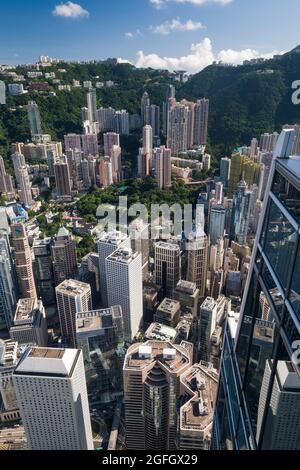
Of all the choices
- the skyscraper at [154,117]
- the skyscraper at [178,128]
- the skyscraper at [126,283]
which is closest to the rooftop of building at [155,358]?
the skyscraper at [126,283]

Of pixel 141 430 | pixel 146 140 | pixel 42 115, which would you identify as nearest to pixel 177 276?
pixel 141 430

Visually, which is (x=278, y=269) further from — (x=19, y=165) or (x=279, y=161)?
(x=19, y=165)

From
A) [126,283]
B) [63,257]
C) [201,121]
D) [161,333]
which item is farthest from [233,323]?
[201,121]

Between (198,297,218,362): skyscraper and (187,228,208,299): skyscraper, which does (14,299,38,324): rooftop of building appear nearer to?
(198,297,218,362): skyscraper

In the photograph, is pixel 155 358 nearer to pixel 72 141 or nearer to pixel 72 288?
pixel 72 288

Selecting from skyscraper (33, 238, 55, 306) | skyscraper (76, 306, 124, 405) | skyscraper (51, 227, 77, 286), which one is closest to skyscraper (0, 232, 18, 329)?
Result: skyscraper (33, 238, 55, 306)

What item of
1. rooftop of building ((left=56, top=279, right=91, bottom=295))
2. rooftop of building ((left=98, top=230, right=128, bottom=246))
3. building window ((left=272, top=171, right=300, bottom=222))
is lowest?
rooftop of building ((left=56, top=279, right=91, bottom=295))
